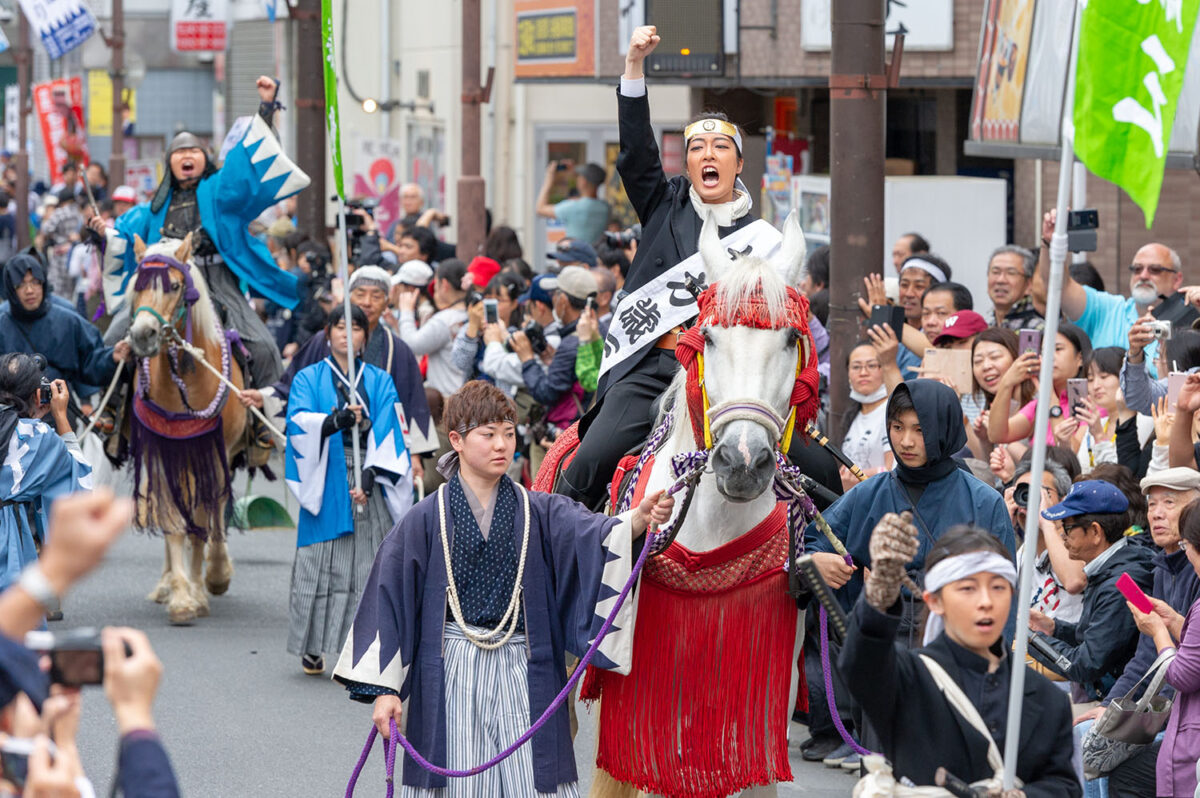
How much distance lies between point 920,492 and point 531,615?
4.44 feet

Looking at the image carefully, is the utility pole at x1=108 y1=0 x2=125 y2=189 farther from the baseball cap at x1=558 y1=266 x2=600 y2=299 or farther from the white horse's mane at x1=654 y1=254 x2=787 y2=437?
the white horse's mane at x1=654 y1=254 x2=787 y2=437

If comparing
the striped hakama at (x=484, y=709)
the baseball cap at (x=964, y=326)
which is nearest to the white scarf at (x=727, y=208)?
the striped hakama at (x=484, y=709)

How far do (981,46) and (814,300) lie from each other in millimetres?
2365

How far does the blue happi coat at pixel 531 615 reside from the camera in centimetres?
538

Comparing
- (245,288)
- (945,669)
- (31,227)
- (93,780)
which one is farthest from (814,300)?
(31,227)

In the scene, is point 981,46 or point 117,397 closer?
point 117,397

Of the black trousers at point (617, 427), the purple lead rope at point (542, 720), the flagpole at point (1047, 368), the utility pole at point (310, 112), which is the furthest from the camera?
the utility pole at point (310, 112)

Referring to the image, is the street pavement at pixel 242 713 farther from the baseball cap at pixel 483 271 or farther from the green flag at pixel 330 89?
the baseball cap at pixel 483 271

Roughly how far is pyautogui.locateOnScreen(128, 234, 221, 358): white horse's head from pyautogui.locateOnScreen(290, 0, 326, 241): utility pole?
642cm

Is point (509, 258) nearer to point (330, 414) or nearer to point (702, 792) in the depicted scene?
point (330, 414)

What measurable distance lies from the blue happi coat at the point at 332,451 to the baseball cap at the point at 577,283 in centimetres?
219

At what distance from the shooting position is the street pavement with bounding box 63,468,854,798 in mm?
7590

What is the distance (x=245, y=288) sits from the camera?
1145 centimetres

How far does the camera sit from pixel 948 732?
13.3 feet
